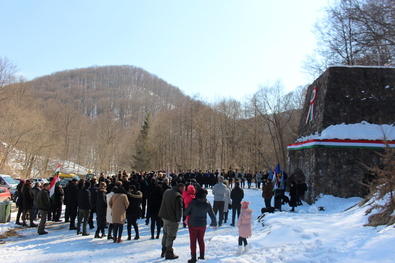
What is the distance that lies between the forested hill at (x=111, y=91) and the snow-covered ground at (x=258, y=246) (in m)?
102

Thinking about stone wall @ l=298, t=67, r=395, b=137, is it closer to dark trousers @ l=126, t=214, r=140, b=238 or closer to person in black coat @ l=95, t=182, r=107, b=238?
dark trousers @ l=126, t=214, r=140, b=238

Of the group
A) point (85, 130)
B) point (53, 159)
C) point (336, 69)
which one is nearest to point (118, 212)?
point (336, 69)

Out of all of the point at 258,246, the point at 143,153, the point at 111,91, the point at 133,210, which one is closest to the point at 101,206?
the point at 133,210

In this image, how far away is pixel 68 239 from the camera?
934 centimetres

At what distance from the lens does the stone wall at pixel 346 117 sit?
16672 mm

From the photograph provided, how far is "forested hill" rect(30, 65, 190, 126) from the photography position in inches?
4798

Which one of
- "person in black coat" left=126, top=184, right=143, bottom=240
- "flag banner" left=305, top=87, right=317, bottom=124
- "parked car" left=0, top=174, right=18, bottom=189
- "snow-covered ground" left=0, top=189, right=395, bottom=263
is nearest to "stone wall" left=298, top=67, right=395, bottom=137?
"flag banner" left=305, top=87, right=317, bottom=124

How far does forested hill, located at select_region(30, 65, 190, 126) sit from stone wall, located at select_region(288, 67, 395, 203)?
9524cm

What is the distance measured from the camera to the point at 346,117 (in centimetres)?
1784

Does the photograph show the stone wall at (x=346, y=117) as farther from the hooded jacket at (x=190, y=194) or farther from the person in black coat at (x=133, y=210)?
the person in black coat at (x=133, y=210)

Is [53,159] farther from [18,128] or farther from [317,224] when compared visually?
[317,224]

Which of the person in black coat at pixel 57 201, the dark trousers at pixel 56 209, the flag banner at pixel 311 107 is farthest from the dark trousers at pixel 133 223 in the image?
the flag banner at pixel 311 107

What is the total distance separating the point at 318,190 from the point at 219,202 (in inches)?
317

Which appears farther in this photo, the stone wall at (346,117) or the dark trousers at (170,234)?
the stone wall at (346,117)
